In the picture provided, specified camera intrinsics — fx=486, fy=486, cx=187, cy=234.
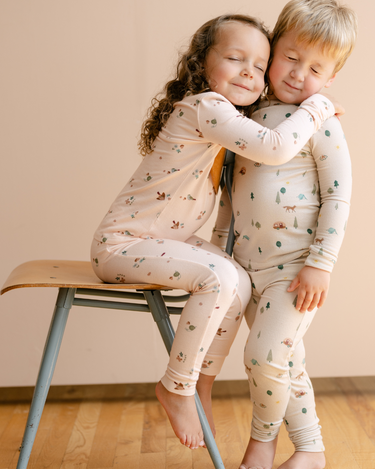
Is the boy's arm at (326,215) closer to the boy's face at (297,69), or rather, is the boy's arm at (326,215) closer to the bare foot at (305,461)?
the boy's face at (297,69)

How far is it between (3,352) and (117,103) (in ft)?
2.83

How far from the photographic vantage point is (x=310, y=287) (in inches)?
36.8

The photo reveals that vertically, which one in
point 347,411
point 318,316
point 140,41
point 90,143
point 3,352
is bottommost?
point 3,352

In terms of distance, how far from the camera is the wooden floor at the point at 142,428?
1.19m

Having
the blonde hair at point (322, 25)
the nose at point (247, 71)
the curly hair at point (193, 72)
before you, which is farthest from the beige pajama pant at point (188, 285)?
the blonde hair at point (322, 25)

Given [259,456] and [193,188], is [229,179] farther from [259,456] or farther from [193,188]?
[259,456]

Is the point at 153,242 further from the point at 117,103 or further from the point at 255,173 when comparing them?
the point at 117,103

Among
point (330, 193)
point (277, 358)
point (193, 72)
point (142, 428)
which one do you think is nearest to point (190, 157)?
point (193, 72)

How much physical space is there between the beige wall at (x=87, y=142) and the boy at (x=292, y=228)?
1.65ft

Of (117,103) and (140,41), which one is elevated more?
(140,41)

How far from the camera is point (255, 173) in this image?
103 cm

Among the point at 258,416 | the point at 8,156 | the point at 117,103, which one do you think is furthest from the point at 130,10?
the point at 258,416

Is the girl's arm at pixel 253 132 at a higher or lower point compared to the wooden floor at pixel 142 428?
higher

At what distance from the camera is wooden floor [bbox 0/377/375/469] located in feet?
3.89
